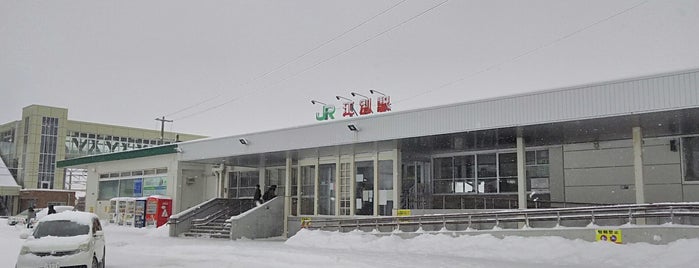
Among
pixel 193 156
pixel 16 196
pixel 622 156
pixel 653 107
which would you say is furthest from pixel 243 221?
pixel 16 196

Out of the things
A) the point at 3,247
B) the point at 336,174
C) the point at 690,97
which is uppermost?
the point at 690,97

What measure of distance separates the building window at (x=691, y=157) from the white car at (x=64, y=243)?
58.1 ft

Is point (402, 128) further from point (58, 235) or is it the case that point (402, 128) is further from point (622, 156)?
point (58, 235)

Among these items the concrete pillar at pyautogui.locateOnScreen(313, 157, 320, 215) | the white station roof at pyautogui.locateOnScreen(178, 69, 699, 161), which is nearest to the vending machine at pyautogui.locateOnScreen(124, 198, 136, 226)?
the white station roof at pyautogui.locateOnScreen(178, 69, 699, 161)

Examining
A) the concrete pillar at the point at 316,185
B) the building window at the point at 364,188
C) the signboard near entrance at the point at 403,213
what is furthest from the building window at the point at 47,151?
the signboard near entrance at the point at 403,213

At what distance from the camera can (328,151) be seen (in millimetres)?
25266

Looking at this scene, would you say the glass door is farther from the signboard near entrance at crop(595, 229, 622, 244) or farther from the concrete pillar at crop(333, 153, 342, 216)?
the signboard near entrance at crop(595, 229, 622, 244)

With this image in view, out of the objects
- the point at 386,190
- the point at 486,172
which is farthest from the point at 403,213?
the point at 486,172

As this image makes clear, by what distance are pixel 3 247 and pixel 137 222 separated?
43.8ft

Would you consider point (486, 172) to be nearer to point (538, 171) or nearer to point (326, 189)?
point (538, 171)

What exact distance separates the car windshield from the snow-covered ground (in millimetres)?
2090

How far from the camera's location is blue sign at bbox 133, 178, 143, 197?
1441 inches

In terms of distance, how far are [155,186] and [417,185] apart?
16.9 m

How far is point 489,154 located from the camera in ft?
80.2
